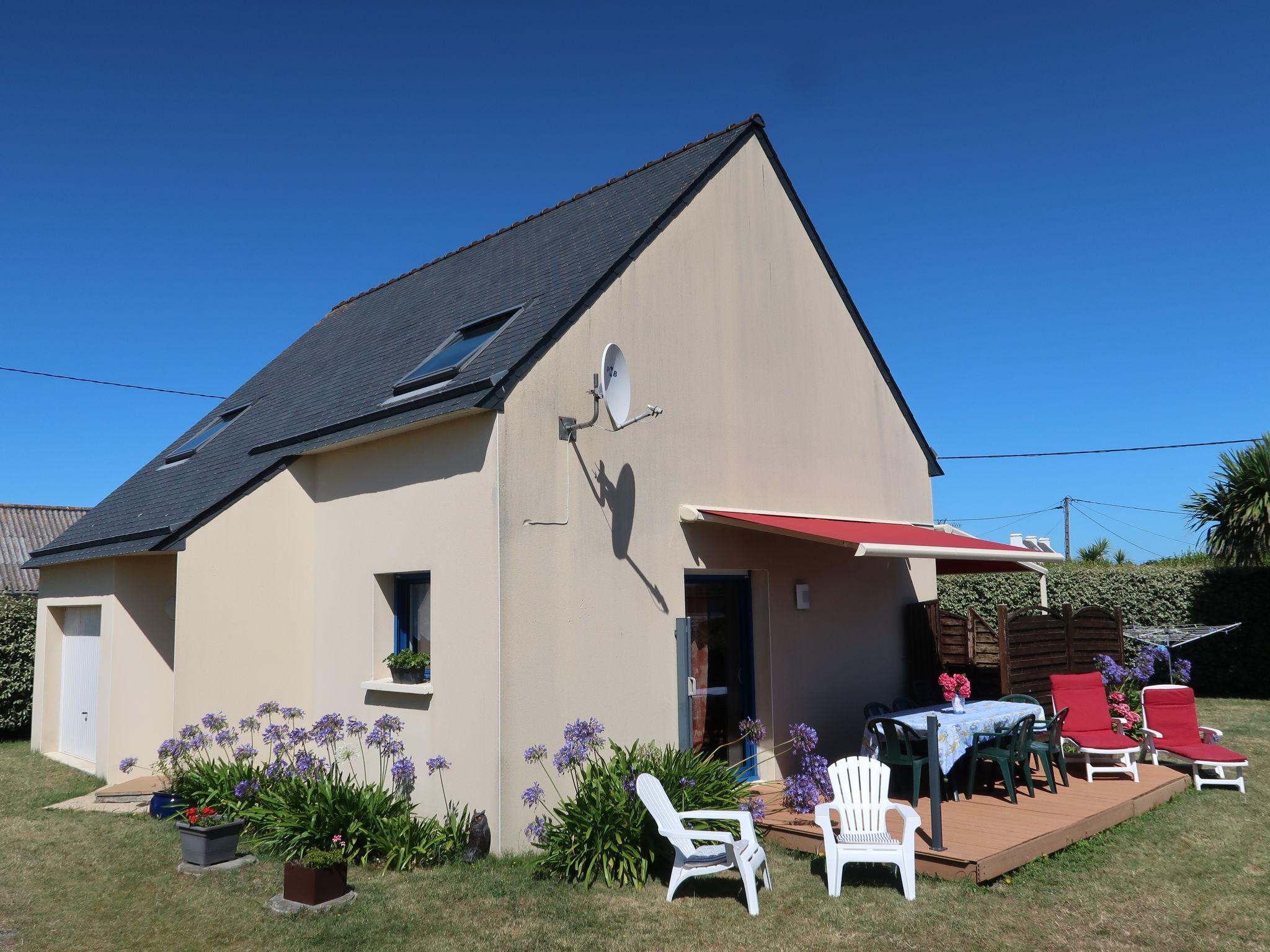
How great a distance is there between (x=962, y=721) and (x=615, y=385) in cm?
591

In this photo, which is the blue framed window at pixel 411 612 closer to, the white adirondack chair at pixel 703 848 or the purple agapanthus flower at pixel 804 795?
the white adirondack chair at pixel 703 848

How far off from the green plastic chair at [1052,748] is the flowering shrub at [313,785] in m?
7.31

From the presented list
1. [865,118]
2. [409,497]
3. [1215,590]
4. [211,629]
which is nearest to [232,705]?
[211,629]

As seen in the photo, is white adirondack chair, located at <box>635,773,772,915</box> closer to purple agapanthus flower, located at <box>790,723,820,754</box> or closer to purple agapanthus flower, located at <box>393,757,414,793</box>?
purple agapanthus flower, located at <box>790,723,820,754</box>

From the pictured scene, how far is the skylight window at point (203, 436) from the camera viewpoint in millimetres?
17688

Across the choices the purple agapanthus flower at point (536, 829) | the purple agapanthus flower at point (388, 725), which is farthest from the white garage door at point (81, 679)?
the purple agapanthus flower at point (536, 829)

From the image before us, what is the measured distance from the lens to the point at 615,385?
10.1 meters

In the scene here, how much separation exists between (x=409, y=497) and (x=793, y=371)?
6.45m

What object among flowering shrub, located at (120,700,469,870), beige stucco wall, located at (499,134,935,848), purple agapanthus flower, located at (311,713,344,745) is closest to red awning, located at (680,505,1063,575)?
beige stucco wall, located at (499,134,935,848)

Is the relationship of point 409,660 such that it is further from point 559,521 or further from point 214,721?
point 214,721

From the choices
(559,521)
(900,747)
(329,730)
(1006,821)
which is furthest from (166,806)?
(1006,821)

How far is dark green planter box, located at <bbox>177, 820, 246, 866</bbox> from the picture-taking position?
915 centimetres

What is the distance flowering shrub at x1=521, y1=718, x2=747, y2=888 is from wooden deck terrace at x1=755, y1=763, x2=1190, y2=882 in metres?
0.82

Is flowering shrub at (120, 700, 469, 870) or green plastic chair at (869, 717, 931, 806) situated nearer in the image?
flowering shrub at (120, 700, 469, 870)
